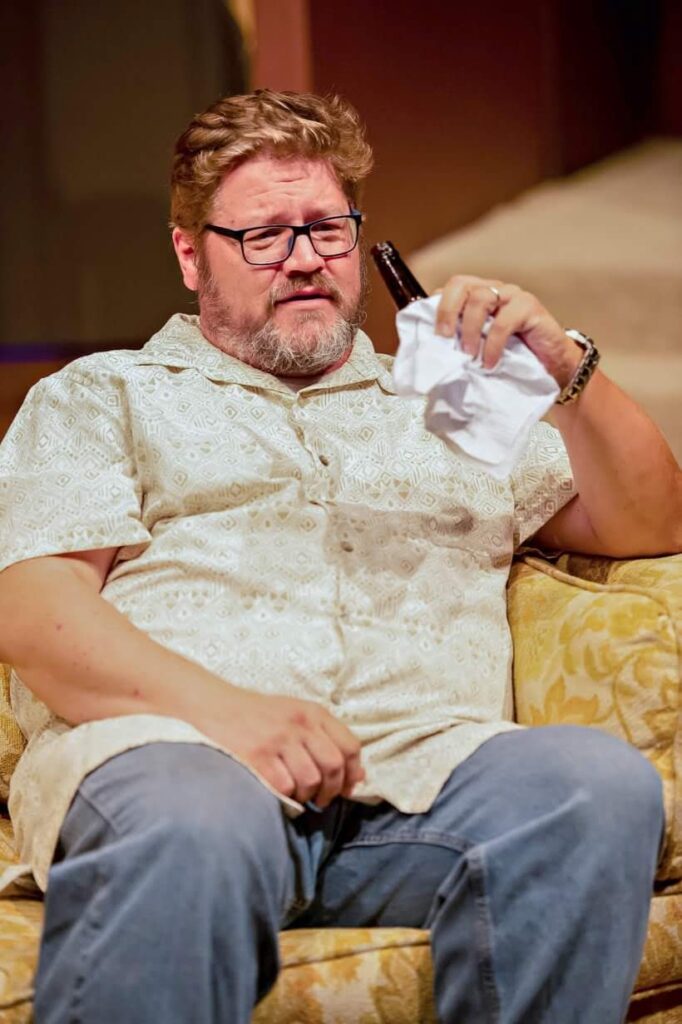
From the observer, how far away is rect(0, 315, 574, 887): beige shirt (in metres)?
1.53

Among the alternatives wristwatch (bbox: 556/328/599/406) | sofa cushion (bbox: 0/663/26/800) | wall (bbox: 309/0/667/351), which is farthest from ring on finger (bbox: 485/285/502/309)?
wall (bbox: 309/0/667/351)

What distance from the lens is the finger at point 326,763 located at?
53.6 inches

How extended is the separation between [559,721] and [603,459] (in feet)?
1.15

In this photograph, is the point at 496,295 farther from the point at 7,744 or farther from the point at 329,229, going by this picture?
the point at 7,744

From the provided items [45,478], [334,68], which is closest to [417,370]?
[45,478]

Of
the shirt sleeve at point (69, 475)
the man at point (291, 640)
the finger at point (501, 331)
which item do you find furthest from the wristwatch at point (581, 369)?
the shirt sleeve at point (69, 475)

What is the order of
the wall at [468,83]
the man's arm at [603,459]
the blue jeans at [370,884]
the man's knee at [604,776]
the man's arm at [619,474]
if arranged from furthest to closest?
the wall at [468,83]
the man's arm at [619,474]
the man's arm at [603,459]
the man's knee at [604,776]
the blue jeans at [370,884]

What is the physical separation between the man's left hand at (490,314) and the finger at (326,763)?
462 mm

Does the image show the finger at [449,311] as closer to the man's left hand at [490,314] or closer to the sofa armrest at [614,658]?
the man's left hand at [490,314]

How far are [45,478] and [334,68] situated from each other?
1.62 metres

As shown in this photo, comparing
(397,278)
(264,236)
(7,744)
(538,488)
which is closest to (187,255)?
(264,236)

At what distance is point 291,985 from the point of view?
4.38 ft

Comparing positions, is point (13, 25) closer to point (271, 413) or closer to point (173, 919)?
point (271, 413)

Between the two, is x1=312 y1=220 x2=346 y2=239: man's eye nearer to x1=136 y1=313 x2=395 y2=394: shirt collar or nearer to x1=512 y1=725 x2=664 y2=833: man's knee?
x1=136 y1=313 x2=395 y2=394: shirt collar
